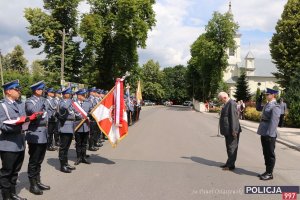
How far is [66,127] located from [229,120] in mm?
3828

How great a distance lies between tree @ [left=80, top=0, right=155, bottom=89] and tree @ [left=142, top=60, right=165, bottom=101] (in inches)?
2594

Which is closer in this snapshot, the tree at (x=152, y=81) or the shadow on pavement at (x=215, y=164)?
the shadow on pavement at (x=215, y=164)

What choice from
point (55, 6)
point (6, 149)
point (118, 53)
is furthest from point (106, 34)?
point (6, 149)

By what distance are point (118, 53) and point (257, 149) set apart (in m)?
29.3

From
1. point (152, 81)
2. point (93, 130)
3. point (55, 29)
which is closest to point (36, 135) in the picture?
point (93, 130)

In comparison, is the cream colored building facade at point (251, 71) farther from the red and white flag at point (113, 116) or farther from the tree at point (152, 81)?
the red and white flag at point (113, 116)

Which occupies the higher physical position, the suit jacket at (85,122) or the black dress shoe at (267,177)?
the suit jacket at (85,122)

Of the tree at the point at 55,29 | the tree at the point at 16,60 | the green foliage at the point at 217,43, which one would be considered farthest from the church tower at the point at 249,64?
the tree at the point at 55,29

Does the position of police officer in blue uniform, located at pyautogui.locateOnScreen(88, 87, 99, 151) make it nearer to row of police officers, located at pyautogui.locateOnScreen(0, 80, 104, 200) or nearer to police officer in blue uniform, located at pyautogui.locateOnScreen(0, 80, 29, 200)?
Answer: row of police officers, located at pyautogui.locateOnScreen(0, 80, 104, 200)

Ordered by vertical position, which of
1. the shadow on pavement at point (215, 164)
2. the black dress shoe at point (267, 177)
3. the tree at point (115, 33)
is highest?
the tree at point (115, 33)

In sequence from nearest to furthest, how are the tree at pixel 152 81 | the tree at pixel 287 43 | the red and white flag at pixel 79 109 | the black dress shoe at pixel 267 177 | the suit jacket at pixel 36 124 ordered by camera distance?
the suit jacket at pixel 36 124
the black dress shoe at pixel 267 177
the red and white flag at pixel 79 109
the tree at pixel 287 43
the tree at pixel 152 81

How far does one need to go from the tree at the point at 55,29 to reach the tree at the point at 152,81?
67.9 m

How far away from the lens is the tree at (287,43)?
4464cm

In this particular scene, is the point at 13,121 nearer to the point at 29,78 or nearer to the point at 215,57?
the point at 215,57
